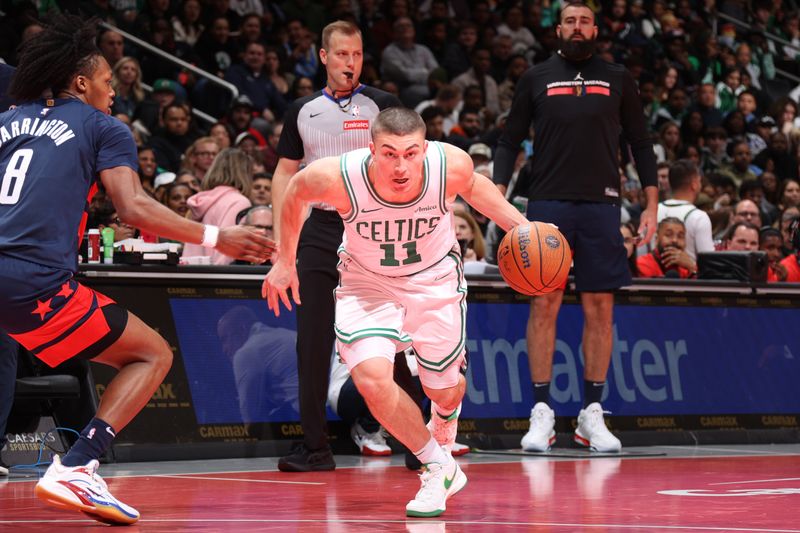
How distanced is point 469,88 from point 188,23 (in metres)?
3.76

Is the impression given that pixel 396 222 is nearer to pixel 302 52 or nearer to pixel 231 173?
pixel 231 173

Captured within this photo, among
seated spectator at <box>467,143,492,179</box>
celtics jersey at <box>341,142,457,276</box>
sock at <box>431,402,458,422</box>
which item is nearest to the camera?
celtics jersey at <box>341,142,457,276</box>

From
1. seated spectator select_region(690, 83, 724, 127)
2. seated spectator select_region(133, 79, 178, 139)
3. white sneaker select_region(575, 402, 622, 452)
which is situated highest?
seated spectator select_region(690, 83, 724, 127)

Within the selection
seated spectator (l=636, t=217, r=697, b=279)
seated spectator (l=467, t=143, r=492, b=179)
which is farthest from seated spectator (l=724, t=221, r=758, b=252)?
seated spectator (l=467, t=143, r=492, b=179)

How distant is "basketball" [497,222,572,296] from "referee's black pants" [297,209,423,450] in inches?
72.5

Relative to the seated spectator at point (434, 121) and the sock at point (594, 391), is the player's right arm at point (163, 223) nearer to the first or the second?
the sock at point (594, 391)

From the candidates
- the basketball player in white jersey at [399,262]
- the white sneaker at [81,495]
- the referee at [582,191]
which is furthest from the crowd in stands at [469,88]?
the white sneaker at [81,495]

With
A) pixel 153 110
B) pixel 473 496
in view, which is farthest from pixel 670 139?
pixel 473 496

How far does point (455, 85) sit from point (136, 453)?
389 inches

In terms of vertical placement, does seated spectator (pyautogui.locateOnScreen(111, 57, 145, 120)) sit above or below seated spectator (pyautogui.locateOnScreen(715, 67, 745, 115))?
below

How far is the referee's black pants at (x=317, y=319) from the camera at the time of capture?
8.29 metres

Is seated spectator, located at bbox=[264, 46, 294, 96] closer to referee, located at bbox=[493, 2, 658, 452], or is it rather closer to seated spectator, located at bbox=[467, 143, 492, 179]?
seated spectator, located at bbox=[467, 143, 492, 179]

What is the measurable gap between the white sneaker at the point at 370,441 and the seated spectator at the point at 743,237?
490 centimetres

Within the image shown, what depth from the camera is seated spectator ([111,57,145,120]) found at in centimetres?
1400
